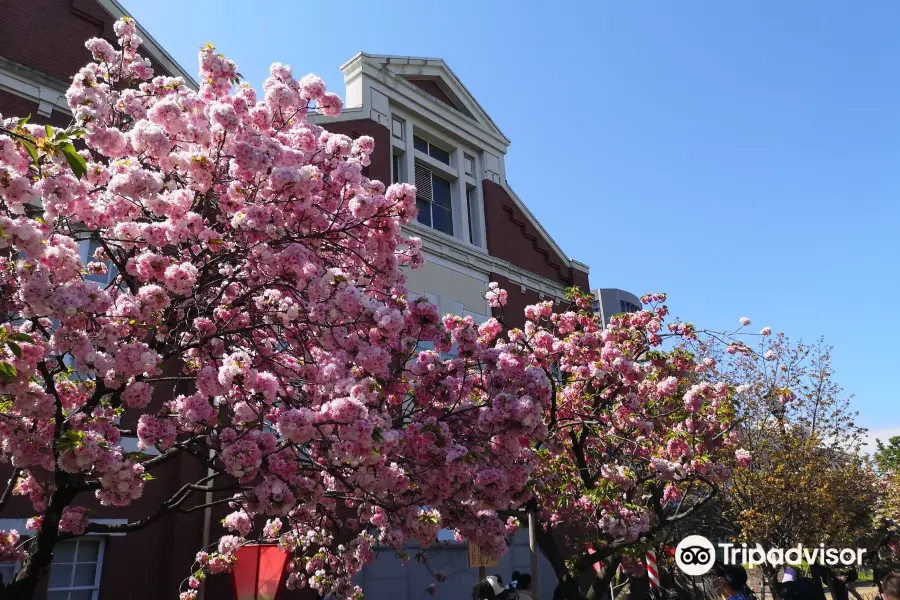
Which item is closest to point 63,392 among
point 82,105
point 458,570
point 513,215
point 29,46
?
point 82,105

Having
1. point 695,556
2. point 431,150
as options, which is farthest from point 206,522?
point 431,150

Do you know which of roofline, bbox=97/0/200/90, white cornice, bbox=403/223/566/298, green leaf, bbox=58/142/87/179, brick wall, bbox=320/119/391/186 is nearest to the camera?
green leaf, bbox=58/142/87/179

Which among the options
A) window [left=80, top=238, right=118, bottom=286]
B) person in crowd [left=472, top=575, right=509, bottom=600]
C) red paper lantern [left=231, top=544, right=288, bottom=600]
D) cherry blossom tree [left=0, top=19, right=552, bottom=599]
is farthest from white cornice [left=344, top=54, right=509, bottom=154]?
person in crowd [left=472, top=575, right=509, bottom=600]

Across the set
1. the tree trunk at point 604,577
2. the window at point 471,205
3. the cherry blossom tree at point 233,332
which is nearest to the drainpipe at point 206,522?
the cherry blossom tree at point 233,332

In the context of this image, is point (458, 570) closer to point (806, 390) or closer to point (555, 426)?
point (555, 426)

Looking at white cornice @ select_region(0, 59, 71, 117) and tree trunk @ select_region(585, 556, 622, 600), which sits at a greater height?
white cornice @ select_region(0, 59, 71, 117)

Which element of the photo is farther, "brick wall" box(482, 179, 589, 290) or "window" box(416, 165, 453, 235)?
"brick wall" box(482, 179, 589, 290)

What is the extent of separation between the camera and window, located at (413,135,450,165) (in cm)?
1739

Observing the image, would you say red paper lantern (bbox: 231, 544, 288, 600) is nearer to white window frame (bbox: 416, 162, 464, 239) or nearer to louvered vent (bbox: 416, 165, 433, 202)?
white window frame (bbox: 416, 162, 464, 239)

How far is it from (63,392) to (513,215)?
1394 cm

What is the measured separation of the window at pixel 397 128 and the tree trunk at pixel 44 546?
12.4m

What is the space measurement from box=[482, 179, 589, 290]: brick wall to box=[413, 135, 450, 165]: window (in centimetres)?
127

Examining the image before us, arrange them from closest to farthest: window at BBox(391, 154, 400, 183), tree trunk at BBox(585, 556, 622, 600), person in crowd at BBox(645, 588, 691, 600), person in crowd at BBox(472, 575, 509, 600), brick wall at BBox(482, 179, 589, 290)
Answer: tree trunk at BBox(585, 556, 622, 600), person in crowd at BBox(472, 575, 509, 600), person in crowd at BBox(645, 588, 691, 600), window at BBox(391, 154, 400, 183), brick wall at BBox(482, 179, 589, 290)

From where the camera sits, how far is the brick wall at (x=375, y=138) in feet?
48.7
